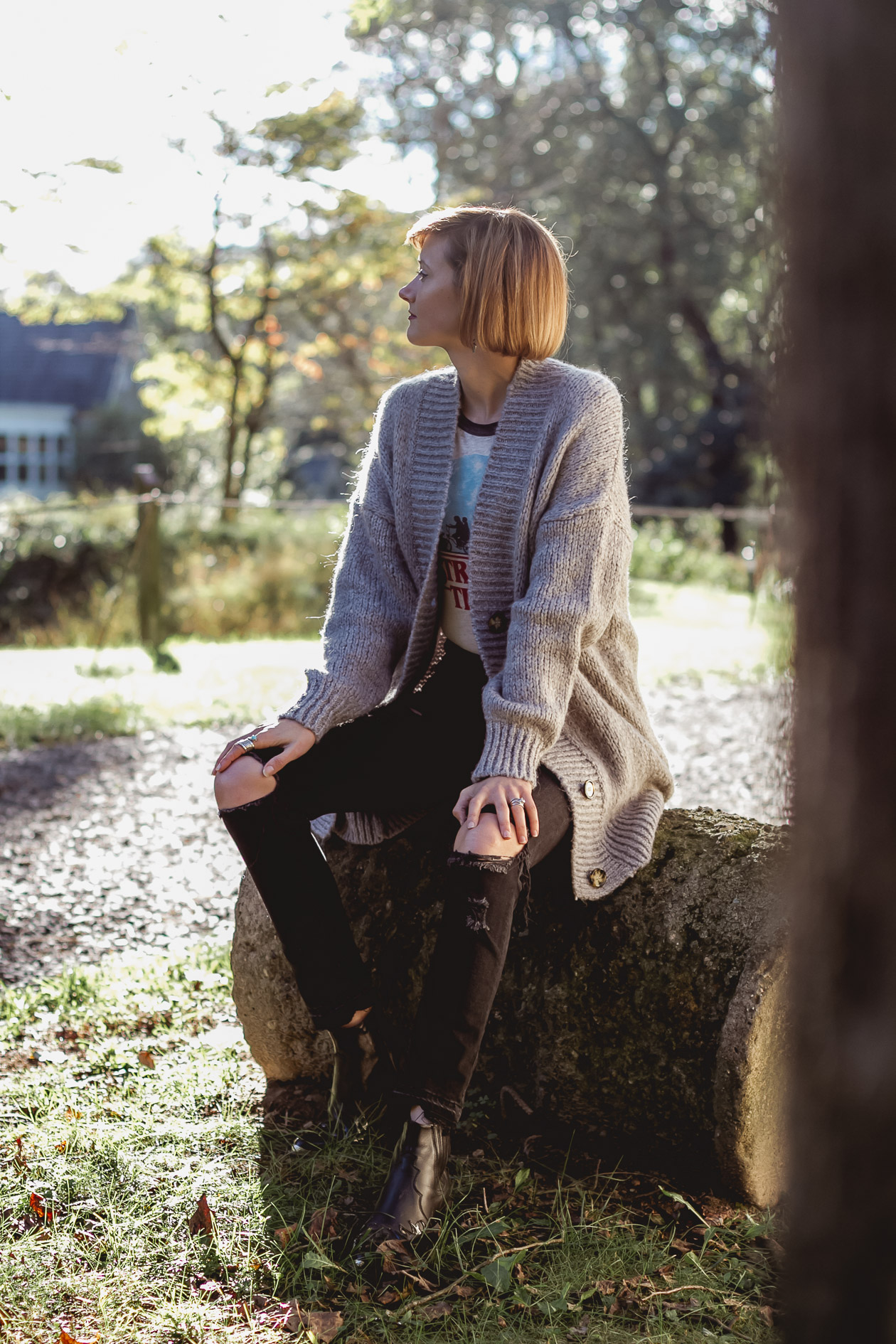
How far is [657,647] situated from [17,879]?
6.18 metres

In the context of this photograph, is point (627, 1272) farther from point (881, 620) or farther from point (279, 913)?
point (881, 620)

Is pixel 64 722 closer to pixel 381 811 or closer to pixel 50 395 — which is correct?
pixel 381 811

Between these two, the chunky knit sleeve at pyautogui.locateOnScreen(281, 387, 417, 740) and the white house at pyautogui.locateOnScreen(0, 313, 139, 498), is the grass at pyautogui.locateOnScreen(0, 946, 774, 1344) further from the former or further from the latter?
the white house at pyautogui.locateOnScreen(0, 313, 139, 498)

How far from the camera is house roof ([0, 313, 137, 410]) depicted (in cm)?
2952

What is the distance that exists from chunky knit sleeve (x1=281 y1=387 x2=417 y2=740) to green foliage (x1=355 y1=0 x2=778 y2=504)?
1855cm

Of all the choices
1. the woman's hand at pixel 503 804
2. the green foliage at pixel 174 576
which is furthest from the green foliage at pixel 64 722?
the woman's hand at pixel 503 804

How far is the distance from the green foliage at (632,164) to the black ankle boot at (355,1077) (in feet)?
62.8

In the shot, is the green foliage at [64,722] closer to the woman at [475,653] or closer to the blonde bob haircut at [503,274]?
the woman at [475,653]

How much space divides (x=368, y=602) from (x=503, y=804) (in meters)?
0.70

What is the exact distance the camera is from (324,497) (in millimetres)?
25047

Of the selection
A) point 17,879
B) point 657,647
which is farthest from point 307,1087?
point 657,647

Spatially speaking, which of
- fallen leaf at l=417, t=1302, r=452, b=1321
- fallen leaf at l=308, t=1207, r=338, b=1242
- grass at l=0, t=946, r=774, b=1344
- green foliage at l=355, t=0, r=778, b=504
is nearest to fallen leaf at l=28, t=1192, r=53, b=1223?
grass at l=0, t=946, r=774, b=1344

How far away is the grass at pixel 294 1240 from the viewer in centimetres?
192

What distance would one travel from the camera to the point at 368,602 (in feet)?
8.63
